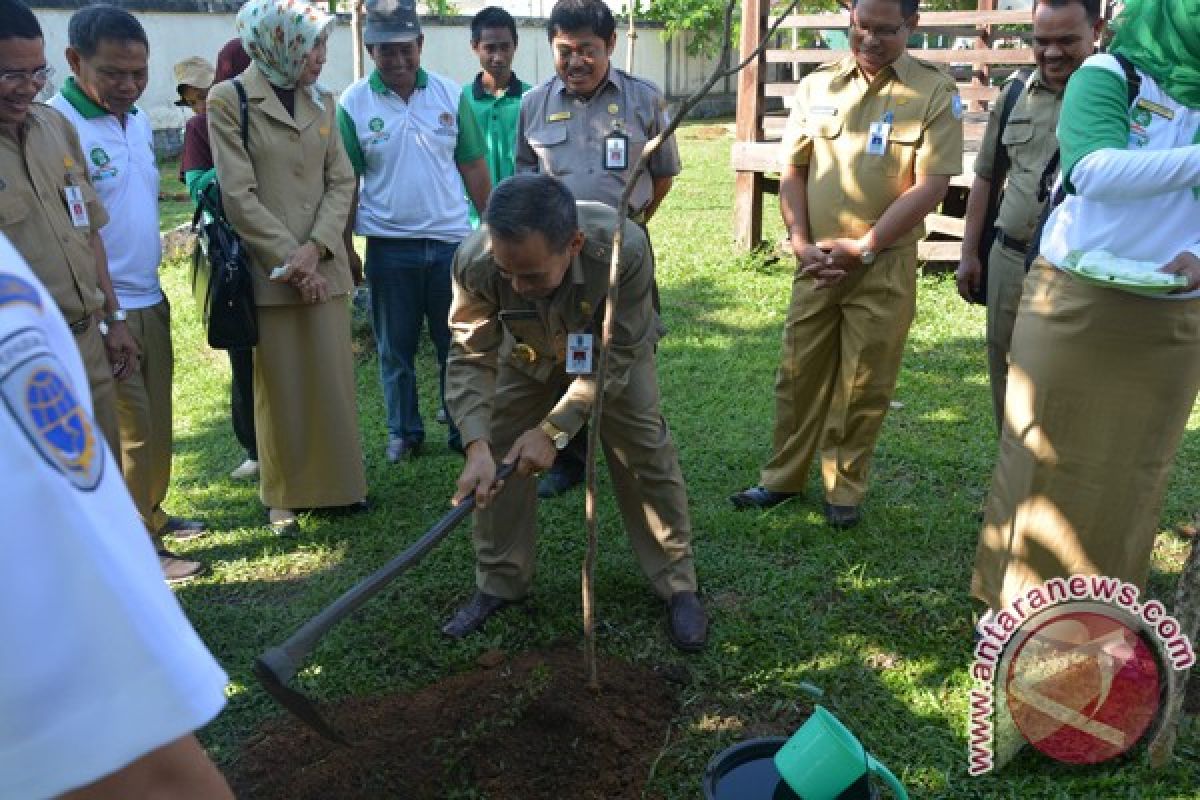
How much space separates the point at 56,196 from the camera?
3.10m

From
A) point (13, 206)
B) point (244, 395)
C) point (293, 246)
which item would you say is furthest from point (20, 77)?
point (244, 395)

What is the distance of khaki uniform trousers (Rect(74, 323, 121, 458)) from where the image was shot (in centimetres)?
321

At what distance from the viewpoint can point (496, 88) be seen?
5.27 metres

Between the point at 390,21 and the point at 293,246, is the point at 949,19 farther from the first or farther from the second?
the point at 293,246

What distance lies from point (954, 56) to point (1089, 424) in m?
5.86

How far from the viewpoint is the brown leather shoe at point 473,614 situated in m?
3.30

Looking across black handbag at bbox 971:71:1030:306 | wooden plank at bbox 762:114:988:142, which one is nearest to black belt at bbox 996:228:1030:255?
black handbag at bbox 971:71:1030:306

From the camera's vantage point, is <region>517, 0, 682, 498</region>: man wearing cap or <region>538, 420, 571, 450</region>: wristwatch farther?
<region>517, 0, 682, 498</region>: man wearing cap

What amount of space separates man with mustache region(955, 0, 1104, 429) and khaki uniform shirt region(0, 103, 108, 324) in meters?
3.05

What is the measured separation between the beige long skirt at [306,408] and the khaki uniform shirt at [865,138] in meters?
1.96

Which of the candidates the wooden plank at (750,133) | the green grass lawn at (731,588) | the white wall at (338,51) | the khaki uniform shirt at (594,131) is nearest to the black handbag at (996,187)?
the green grass lawn at (731,588)

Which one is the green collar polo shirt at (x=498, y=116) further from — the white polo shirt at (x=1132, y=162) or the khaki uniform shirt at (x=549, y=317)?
the white polo shirt at (x=1132, y=162)

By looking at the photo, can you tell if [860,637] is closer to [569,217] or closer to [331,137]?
Answer: [569,217]

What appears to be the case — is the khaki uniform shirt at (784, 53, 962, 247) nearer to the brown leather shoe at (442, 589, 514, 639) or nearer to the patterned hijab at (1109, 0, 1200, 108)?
the patterned hijab at (1109, 0, 1200, 108)
